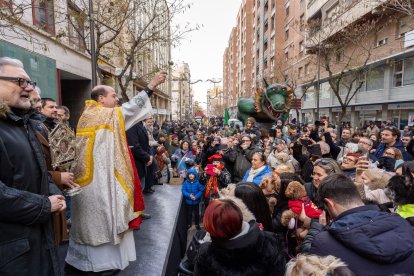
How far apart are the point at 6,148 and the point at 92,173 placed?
87 centimetres

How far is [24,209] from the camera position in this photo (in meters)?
1.56

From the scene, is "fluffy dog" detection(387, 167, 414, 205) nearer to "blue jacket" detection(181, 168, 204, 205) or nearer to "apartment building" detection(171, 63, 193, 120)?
"blue jacket" detection(181, 168, 204, 205)

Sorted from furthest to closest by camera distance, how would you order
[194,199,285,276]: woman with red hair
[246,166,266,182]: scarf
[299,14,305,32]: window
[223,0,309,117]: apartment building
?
[223,0,309,117]: apartment building → [299,14,305,32]: window → [246,166,266,182]: scarf → [194,199,285,276]: woman with red hair

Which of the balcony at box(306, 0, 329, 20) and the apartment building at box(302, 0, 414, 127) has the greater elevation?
the balcony at box(306, 0, 329, 20)

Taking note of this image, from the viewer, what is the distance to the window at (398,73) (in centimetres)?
1756

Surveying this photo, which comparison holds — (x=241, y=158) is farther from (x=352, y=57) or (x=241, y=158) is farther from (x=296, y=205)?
(x=352, y=57)

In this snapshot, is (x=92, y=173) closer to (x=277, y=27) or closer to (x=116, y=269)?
(x=116, y=269)

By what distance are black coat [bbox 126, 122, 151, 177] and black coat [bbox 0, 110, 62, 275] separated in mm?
2209

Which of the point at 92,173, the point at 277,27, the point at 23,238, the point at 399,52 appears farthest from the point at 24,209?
the point at 277,27

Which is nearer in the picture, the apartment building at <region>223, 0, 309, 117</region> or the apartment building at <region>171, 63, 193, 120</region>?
the apartment building at <region>223, 0, 309, 117</region>

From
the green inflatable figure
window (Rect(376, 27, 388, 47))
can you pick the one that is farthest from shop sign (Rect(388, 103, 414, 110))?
the green inflatable figure

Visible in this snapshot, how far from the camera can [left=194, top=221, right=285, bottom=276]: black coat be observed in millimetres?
1711

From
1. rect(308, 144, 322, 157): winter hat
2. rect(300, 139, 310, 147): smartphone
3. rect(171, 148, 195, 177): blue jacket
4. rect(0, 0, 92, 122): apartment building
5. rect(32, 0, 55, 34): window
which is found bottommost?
rect(171, 148, 195, 177): blue jacket

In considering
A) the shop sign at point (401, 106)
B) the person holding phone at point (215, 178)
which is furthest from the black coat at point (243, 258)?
the shop sign at point (401, 106)
